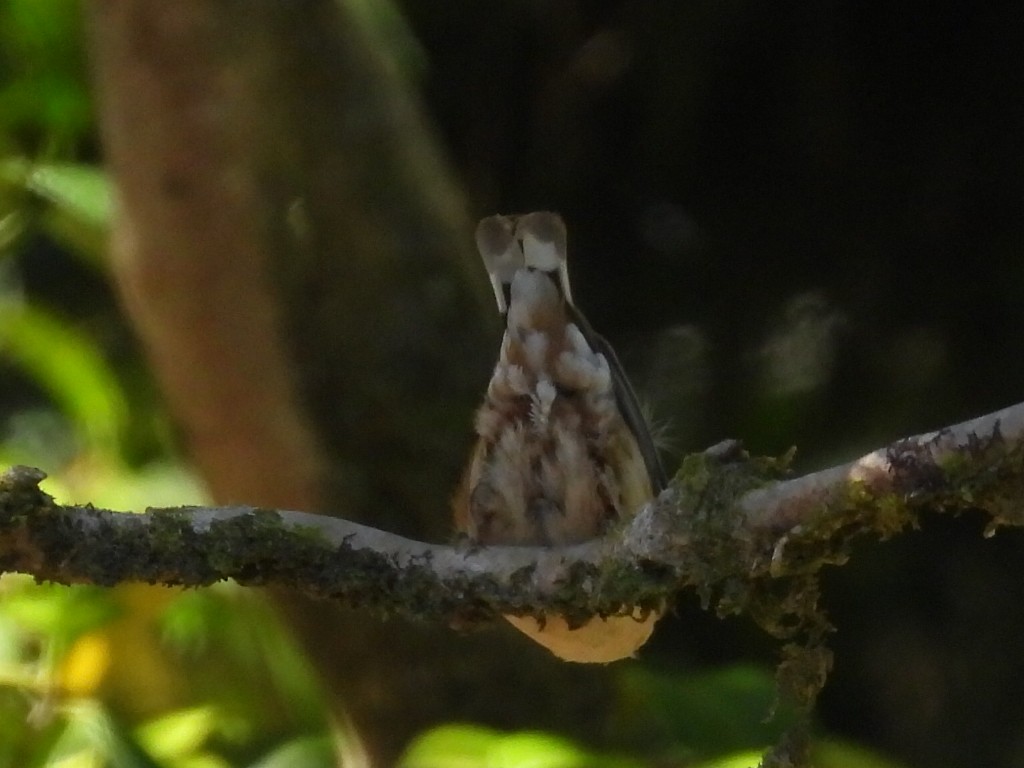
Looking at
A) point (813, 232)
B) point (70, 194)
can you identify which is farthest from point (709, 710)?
point (70, 194)

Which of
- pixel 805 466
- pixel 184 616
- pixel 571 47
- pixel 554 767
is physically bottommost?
pixel 554 767

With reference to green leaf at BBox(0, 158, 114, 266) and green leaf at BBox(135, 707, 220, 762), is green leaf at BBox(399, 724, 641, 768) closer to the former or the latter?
green leaf at BBox(135, 707, 220, 762)

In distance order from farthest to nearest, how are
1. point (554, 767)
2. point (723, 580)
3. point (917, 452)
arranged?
1. point (554, 767)
2. point (723, 580)
3. point (917, 452)

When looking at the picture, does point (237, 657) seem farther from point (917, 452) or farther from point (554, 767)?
point (917, 452)

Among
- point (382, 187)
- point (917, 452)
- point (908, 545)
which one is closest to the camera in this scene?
point (917, 452)

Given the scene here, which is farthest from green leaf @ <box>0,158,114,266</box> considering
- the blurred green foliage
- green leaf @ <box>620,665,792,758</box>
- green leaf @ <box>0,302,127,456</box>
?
green leaf @ <box>620,665,792,758</box>

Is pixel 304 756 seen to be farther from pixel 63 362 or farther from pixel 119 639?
pixel 63 362

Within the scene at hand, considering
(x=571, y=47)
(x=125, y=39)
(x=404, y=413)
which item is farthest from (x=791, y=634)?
(x=571, y=47)
